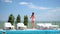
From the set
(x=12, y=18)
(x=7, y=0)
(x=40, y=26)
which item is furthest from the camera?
(x=7, y=0)

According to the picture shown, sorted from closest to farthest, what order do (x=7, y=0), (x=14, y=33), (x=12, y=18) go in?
(x=14, y=33) → (x=12, y=18) → (x=7, y=0)

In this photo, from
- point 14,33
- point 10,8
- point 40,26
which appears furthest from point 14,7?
point 14,33

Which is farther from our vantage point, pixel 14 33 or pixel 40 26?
pixel 40 26

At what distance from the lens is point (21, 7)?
1572 centimetres

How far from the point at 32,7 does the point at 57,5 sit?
7.51ft

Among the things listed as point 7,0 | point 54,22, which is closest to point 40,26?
point 54,22

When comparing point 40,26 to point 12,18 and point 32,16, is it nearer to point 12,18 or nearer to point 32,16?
point 32,16

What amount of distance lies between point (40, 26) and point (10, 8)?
318cm

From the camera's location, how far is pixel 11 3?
15.6m

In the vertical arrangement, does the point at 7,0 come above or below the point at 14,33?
above

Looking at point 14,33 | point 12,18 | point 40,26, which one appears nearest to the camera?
point 14,33

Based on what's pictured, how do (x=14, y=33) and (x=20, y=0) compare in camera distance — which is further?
(x=20, y=0)

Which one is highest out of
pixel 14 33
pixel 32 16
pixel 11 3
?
pixel 11 3

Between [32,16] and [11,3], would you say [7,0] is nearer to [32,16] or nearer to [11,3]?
[11,3]
